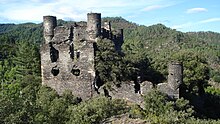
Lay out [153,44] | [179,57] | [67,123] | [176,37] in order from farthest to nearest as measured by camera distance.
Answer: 1. [176,37]
2. [153,44]
3. [179,57]
4. [67,123]

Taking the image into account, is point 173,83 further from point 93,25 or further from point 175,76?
point 93,25

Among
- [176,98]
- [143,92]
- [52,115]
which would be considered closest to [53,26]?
[143,92]

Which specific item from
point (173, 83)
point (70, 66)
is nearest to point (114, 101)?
point (173, 83)

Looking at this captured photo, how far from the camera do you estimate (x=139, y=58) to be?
139ft

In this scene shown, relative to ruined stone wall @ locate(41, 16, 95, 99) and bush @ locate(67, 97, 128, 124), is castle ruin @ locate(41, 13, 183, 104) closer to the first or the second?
ruined stone wall @ locate(41, 16, 95, 99)

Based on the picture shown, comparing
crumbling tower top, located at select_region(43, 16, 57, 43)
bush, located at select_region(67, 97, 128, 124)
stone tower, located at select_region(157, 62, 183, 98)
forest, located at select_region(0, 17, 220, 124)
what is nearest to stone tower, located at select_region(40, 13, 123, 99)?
forest, located at select_region(0, 17, 220, 124)

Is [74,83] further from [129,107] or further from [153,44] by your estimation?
[153,44]

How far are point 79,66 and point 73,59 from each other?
921 millimetres

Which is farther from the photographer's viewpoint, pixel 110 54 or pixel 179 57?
pixel 179 57

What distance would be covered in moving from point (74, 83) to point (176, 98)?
9969 millimetres

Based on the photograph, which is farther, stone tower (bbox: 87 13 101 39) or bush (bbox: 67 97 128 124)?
stone tower (bbox: 87 13 101 39)

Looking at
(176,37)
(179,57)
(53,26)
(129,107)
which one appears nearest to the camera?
(129,107)

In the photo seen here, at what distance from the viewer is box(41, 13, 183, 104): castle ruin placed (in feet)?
117

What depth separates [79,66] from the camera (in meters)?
37.7
